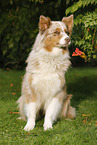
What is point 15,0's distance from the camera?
20.5 ft

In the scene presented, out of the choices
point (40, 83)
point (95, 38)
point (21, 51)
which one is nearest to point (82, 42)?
point (95, 38)

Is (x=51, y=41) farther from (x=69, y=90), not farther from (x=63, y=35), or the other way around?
(x=69, y=90)

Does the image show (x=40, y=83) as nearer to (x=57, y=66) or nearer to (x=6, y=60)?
(x=57, y=66)

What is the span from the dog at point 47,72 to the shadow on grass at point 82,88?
182cm

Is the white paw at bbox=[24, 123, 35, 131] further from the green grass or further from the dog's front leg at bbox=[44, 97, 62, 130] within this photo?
the dog's front leg at bbox=[44, 97, 62, 130]

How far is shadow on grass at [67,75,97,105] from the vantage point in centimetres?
662

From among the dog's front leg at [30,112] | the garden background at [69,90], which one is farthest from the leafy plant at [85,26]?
the dog's front leg at [30,112]

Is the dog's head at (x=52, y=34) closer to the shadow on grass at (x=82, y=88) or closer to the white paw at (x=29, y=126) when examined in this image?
the white paw at (x=29, y=126)

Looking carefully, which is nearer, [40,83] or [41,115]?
[40,83]

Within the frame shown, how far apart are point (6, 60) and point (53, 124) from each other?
24.7ft

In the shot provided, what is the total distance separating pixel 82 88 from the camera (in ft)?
25.7

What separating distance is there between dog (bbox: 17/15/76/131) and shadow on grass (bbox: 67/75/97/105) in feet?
5.98

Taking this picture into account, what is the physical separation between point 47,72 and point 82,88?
12.7 feet

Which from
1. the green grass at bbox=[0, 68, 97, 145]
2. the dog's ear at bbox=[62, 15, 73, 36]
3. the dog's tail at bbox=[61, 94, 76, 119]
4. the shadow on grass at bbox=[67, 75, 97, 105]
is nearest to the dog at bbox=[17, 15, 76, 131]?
the dog's ear at bbox=[62, 15, 73, 36]
